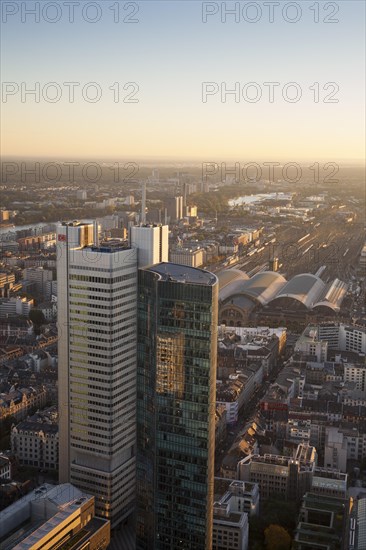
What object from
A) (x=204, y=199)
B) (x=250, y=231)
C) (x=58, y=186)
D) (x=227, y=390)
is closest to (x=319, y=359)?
(x=227, y=390)

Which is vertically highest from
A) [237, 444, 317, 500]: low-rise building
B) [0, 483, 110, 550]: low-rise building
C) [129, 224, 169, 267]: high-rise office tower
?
[129, 224, 169, 267]: high-rise office tower

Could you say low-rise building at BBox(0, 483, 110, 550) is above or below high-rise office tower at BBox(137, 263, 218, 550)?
below

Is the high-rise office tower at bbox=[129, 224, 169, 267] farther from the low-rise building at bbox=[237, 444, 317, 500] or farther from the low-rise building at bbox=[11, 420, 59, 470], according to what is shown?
→ the low-rise building at bbox=[11, 420, 59, 470]

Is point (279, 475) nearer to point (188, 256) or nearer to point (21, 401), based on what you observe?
point (21, 401)

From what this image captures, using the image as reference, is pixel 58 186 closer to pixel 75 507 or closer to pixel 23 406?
pixel 23 406

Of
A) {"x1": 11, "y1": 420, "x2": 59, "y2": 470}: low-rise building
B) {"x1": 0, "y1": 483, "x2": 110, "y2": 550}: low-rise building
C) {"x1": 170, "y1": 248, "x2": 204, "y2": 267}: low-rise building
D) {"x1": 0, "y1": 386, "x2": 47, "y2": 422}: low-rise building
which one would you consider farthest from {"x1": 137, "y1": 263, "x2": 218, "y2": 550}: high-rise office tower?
{"x1": 170, "y1": 248, "x2": 204, "y2": 267}: low-rise building
